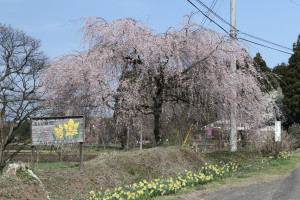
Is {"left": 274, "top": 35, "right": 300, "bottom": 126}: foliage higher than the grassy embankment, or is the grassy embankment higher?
{"left": 274, "top": 35, "right": 300, "bottom": 126}: foliage

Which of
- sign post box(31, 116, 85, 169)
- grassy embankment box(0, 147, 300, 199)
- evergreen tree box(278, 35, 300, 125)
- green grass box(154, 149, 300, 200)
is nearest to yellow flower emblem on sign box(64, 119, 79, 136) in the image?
sign post box(31, 116, 85, 169)

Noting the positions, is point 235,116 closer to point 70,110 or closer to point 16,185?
point 70,110

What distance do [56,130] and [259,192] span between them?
17.6 ft

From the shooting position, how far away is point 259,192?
25.5ft

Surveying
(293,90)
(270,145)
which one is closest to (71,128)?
(270,145)

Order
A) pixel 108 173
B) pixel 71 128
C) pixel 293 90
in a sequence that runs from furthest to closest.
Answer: pixel 293 90, pixel 71 128, pixel 108 173

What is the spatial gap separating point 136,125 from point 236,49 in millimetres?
4731

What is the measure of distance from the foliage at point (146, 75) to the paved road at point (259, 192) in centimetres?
385

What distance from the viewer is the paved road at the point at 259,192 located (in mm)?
7275

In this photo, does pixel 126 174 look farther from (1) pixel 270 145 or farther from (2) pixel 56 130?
(1) pixel 270 145

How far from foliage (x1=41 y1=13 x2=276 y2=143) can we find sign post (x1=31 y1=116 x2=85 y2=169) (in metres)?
1.28

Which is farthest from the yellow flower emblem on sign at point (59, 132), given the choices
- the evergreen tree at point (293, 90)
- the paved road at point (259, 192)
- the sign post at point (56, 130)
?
the evergreen tree at point (293, 90)

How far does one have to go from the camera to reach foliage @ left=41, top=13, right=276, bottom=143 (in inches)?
432

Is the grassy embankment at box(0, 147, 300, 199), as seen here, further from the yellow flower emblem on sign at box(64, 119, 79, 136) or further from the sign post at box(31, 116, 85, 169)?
the yellow flower emblem on sign at box(64, 119, 79, 136)
